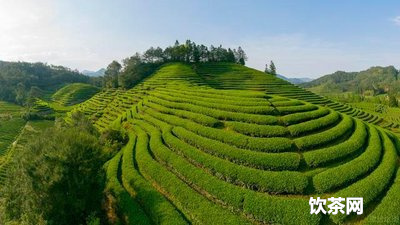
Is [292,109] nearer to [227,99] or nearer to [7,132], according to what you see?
[227,99]

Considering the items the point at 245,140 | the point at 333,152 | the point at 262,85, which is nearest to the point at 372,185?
the point at 333,152

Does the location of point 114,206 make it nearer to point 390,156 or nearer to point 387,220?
point 387,220

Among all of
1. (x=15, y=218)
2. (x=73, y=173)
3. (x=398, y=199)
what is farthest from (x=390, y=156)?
(x=15, y=218)

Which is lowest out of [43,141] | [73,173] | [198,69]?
[73,173]

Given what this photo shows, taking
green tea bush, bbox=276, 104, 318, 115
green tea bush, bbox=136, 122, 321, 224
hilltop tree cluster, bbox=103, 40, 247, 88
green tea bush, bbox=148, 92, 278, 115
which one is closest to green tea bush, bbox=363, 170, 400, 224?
green tea bush, bbox=136, 122, 321, 224

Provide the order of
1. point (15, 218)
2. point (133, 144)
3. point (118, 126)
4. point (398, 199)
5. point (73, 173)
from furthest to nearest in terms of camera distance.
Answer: point (118, 126), point (133, 144), point (15, 218), point (73, 173), point (398, 199)

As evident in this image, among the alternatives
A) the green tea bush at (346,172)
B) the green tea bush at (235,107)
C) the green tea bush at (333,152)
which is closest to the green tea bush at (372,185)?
the green tea bush at (346,172)

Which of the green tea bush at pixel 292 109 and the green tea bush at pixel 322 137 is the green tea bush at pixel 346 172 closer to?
the green tea bush at pixel 322 137
